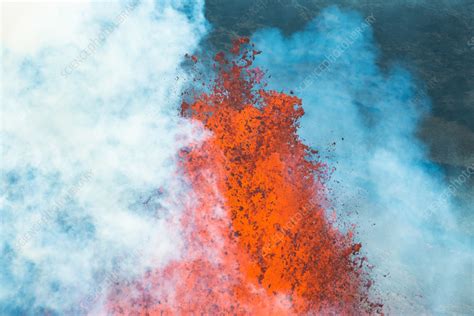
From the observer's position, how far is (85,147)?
9.37m

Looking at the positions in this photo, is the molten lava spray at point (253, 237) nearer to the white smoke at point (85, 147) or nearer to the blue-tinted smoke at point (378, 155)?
the white smoke at point (85, 147)

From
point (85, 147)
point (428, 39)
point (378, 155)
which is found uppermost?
point (428, 39)

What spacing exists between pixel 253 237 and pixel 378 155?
413 centimetres

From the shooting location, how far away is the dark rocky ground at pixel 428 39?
10234 mm

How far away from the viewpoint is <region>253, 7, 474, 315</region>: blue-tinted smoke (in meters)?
9.27

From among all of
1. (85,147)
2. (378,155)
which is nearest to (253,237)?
(378,155)

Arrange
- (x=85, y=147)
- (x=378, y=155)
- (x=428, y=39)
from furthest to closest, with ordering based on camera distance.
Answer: (x=428, y=39) → (x=378, y=155) → (x=85, y=147)

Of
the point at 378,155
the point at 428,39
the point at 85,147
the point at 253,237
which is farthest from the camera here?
the point at 428,39

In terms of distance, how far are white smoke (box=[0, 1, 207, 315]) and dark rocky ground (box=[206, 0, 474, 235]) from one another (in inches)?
72.7

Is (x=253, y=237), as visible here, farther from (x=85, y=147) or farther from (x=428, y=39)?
(x=428, y=39)

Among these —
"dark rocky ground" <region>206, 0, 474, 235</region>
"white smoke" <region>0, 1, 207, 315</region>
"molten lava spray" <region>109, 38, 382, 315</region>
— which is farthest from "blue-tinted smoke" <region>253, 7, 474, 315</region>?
"white smoke" <region>0, 1, 207, 315</region>

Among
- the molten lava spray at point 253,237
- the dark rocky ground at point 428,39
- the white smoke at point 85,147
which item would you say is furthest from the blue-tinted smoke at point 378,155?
the white smoke at point 85,147

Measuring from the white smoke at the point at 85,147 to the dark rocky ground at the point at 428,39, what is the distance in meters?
1.85

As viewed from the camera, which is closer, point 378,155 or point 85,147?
point 85,147
